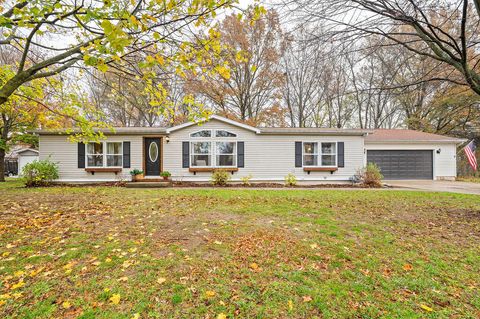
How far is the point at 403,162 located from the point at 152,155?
15.1 m

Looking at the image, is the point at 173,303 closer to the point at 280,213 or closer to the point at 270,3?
the point at 280,213

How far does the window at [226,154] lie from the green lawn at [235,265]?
24.0 feet

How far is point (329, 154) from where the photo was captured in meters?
13.0

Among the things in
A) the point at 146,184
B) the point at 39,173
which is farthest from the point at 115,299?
the point at 39,173

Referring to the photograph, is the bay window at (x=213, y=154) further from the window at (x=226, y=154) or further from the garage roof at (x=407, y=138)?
the garage roof at (x=407, y=138)

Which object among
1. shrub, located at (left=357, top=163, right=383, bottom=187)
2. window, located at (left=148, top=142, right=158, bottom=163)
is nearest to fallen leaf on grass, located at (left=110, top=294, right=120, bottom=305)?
window, located at (left=148, top=142, right=158, bottom=163)

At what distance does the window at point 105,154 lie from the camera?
478 inches

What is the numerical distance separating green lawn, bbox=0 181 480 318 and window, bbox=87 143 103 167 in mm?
7185

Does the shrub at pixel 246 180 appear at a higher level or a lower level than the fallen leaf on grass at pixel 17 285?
higher

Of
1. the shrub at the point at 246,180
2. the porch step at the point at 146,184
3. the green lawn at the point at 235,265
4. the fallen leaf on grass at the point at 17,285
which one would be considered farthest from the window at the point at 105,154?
the fallen leaf on grass at the point at 17,285

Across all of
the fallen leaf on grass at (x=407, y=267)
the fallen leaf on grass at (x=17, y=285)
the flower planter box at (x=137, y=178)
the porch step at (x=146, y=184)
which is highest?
the flower planter box at (x=137, y=178)

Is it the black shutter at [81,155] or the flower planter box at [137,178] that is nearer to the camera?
the flower planter box at [137,178]

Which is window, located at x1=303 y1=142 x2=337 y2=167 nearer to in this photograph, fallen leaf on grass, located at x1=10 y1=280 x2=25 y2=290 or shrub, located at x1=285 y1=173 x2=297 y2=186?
shrub, located at x1=285 y1=173 x2=297 y2=186

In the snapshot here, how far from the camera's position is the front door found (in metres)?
12.4
